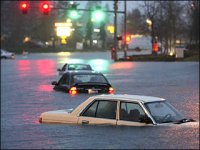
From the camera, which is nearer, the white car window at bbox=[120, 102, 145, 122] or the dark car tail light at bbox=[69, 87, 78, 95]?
the white car window at bbox=[120, 102, 145, 122]

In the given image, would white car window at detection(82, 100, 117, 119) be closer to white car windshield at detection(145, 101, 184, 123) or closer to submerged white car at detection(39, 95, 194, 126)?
submerged white car at detection(39, 95, 194, 126)

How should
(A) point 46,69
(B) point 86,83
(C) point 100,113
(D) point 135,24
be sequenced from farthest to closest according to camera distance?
(D) point 135,24 → (A) point 46,69 → (B) point 86,83 → (C) point 100,113

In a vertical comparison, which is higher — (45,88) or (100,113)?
(100,113)

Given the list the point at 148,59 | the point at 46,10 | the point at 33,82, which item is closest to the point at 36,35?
the point at 148,59

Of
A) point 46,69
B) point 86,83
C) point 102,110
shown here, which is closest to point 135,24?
point 46,69

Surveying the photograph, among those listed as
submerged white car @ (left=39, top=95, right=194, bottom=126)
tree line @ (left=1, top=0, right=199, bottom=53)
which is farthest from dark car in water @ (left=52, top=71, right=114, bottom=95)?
tree line @ (left=1, top=0, right=199, bottom=53)

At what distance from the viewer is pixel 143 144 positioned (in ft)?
36.2

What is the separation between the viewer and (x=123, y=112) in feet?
41.5

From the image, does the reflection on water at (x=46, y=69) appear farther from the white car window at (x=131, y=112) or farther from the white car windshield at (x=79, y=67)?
the white car window at (x=131, y=112)

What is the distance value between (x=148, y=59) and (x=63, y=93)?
1818 inches

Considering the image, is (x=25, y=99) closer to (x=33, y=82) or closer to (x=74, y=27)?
(x=33, y=82)

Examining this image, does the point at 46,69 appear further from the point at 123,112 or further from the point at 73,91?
the point at 123,112

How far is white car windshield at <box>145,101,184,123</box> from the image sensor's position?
1256 cm

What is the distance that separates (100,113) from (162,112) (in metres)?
1.34
